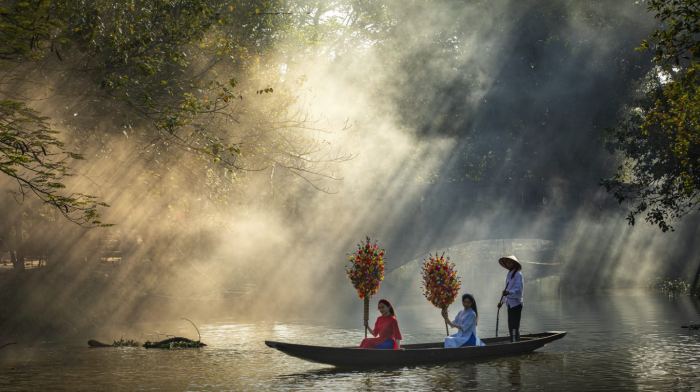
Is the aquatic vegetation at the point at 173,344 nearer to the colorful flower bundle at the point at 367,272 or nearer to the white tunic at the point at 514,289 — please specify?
the colorful flower bundle at the point at 367,272

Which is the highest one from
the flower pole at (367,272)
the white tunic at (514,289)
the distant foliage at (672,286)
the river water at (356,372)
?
the distant foliage at (672,286)

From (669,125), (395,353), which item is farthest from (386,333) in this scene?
(669,125)

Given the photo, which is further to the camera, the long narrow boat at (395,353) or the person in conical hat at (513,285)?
the person in conical hat at (513,285)

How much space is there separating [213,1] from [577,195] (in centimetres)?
2740

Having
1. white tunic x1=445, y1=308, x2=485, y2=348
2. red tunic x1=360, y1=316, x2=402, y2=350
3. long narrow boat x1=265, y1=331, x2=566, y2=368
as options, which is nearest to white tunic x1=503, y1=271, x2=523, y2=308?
long narrow boat x1=265, y1=331, x2=566, y2=368

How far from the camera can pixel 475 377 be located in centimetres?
2070

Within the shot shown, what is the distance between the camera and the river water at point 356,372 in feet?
64.8

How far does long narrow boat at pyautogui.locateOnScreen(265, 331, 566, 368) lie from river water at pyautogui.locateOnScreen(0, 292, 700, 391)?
300 millimetres

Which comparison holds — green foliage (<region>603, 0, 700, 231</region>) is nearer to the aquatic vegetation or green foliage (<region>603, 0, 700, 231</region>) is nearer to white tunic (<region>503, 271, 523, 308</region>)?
white tunic (<region>503, 271, 523, 308</region>)

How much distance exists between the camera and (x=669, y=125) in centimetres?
2894

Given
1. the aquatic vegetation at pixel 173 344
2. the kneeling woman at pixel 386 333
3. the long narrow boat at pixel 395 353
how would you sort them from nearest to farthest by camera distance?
the long narrow boat at pixel 395 353 < the kneeling woman at pixel 386 333 < the aquatic vegetation at pixel 173 344

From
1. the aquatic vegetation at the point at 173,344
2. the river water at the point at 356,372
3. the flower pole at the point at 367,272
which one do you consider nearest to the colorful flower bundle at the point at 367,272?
the flower pole at the point at 367,272

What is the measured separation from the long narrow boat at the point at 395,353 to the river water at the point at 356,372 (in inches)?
11.8

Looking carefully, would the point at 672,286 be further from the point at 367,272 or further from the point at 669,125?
the point at 367,272
